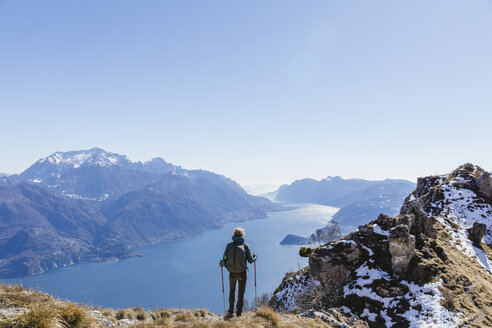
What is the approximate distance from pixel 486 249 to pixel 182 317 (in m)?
54.3

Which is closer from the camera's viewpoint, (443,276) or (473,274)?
(443,276)

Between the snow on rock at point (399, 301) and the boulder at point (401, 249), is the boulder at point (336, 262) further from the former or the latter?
the boulder at point (401, 249)

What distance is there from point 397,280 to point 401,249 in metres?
3.47

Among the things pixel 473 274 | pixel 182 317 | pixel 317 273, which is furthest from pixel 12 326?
pixel 473 274

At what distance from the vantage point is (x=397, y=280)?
2748 cm

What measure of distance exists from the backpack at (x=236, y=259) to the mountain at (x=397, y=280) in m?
8.00

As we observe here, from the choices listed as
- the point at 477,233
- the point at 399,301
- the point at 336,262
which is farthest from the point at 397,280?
the point at 477,233

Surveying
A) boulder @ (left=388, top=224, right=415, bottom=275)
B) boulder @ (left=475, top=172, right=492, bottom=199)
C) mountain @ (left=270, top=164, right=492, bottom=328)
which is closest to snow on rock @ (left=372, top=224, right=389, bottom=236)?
mountain @ (left=270, top=164, right=492, bottom=328)

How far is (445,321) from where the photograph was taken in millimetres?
22688

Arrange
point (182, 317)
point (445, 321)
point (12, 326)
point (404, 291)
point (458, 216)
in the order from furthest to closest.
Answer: point (458, 216)
point (404, 291)
point (445, 321)
point (182, 317)
point (12, 326)

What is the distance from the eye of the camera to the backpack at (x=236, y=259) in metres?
13.7

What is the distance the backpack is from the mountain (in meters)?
8.00

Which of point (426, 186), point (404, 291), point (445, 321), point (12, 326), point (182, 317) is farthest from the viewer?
point (426, 186)

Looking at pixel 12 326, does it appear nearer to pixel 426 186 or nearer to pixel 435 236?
pixel 435 236
